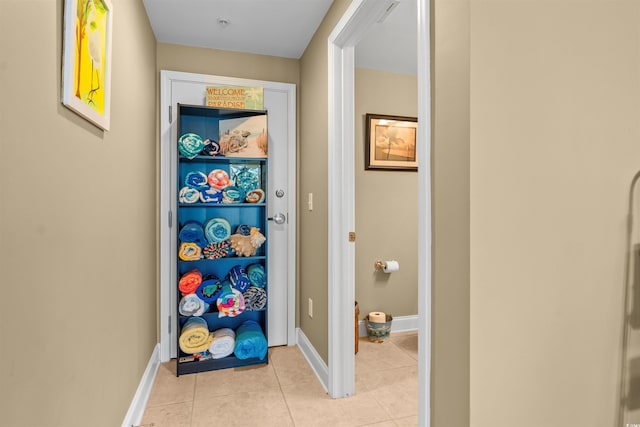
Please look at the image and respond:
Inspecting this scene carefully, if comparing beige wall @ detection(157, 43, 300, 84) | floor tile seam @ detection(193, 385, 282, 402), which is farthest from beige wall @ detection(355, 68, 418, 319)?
floor tile seam @ detection(193, 385, 282, 402)

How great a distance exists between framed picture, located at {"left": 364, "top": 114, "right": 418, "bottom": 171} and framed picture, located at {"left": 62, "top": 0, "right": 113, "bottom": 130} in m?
2.07

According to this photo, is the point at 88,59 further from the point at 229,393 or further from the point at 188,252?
the point at 229,393

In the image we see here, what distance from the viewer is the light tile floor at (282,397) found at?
5.93 feet

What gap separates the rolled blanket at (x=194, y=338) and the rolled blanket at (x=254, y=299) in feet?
1.06

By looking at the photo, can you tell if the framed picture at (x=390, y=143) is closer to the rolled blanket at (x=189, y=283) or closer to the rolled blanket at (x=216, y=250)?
the rolled blanket at (x=216, y=250)

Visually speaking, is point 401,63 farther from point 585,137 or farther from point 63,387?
point 63,387

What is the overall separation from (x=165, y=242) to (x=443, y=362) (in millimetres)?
2108

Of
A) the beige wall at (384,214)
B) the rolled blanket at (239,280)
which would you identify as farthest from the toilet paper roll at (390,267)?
the rolled blanket at (239,280)

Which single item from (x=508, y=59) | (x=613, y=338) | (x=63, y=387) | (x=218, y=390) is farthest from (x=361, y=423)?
(x=508, y=59)

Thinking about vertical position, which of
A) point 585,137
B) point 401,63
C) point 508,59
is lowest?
point 585,137

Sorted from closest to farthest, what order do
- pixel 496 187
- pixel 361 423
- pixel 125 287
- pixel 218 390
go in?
pixel 496 187
pixel 125 287
pixel 361 423
pixel 218 390

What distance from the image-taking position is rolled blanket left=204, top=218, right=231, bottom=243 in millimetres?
2387

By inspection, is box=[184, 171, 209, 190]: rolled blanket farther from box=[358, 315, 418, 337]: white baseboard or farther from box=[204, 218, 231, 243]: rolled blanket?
box=[358, 315, 418, 337]: white baseboard

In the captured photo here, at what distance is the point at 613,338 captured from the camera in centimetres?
116
